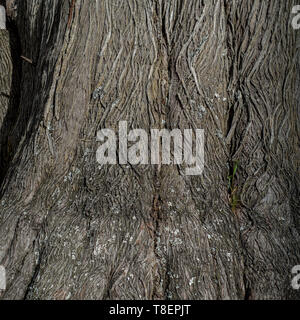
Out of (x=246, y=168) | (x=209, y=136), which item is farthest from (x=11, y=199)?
(x=246, y=168)

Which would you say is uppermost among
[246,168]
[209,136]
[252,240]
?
[209,136]

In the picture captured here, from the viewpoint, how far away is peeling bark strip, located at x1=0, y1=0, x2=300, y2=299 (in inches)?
127

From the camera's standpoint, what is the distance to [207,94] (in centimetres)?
351

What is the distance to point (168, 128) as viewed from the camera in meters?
3.47

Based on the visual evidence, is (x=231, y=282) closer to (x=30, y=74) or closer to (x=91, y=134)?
(x=91, y=134)

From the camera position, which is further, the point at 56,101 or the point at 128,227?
the point at 56,101

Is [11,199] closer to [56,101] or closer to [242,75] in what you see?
[56,101]

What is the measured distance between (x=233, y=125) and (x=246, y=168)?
0.35 metres

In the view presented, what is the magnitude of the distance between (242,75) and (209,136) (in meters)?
0.53

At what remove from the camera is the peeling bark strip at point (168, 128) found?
3227mm

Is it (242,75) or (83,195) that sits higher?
(242,75)

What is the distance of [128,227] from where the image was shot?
10.7 ft

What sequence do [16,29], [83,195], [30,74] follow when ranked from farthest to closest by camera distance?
1. [16,29]
2. [30,74]
3. [83,195]

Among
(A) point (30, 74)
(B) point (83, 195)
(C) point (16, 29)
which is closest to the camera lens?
(B) point (83, 195)
